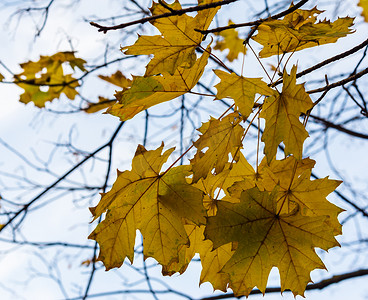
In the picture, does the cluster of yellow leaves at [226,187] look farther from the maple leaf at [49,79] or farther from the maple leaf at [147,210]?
the maple leaf at [49,79]

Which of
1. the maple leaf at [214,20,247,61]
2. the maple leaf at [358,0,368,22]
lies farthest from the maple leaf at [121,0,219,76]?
the maple leaf at [214,20,247,61]

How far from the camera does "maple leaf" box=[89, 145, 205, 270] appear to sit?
0.91 metres

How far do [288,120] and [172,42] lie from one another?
1.09ft

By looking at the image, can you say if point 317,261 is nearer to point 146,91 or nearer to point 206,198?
point 206,198

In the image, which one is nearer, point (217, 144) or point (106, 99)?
point (217, 144)

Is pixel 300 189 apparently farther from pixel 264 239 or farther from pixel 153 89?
pixel 153 89

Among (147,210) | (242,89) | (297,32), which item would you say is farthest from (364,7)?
(147,210)

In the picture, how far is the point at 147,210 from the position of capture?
95cm

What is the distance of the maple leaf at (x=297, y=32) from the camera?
82cm

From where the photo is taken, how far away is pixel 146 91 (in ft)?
2.94

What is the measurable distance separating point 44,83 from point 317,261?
1.82 m

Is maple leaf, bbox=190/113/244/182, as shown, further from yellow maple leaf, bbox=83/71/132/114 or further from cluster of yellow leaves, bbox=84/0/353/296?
yellow maple leaf, bbox=83/71/132/114

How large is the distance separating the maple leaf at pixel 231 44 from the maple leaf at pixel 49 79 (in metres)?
1.18

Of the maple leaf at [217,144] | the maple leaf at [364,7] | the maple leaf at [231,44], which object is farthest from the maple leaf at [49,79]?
the maple leaf at [364,7]
